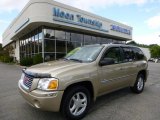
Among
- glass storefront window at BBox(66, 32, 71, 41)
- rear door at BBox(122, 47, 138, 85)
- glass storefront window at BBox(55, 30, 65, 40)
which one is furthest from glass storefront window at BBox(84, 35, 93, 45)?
rear door at BBox(122, 47, 138, 85)

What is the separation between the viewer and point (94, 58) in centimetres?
458

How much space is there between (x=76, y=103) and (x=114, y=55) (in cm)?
201

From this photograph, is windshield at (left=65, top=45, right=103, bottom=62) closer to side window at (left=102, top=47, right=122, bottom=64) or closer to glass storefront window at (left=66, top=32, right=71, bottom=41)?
side window at (left=102, top=47, right=122, bottom=64)

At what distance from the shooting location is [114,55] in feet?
17.2

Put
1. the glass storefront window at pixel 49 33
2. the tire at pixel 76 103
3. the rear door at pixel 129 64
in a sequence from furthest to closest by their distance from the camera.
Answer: the glass storefront window at pixel 49 33 < the rear door at pixel 129 64 < the tire at pixel 76 103

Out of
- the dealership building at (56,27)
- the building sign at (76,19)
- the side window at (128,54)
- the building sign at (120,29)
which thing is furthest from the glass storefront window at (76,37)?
the side window at (128,54)

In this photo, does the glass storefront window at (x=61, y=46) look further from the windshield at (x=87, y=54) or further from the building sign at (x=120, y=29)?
the windshield at (x=87, y=54)

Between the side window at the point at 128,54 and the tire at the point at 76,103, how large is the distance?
2159 millimetres

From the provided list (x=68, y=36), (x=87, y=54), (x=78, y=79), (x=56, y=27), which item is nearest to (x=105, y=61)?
(x=87, y=54)

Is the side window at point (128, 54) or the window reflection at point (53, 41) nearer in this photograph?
the side window at point (128, 54)

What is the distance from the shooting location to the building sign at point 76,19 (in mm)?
17403

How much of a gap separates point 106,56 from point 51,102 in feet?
6.98

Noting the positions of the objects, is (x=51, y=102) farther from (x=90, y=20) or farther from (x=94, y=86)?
(x=90, y=20)

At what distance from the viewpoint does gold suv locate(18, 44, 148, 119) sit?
3.62 m
